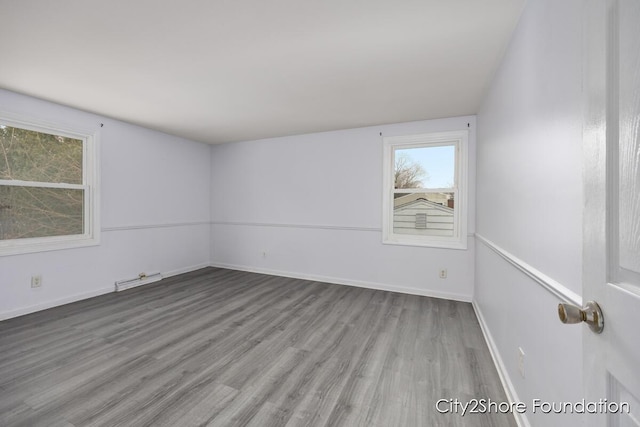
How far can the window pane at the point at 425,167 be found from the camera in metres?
3.54

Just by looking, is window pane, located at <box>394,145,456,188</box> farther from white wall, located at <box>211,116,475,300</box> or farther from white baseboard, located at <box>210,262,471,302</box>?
white baseboard, located at <box>210,262,471,302</box>

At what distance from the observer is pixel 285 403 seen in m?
1.59

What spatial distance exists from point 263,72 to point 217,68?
0.39 m

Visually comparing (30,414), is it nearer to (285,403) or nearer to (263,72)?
(285,403)

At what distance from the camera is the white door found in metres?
0.48

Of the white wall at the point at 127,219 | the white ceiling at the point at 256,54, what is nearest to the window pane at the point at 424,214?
the white ceiling at the point at 256,54

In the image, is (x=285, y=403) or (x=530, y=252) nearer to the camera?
(x=530, y=252)

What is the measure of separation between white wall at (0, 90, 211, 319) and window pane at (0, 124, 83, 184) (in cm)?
22

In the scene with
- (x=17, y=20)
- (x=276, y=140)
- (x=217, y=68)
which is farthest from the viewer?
(x=276, y=140)

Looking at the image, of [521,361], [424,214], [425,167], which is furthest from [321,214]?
[521,361]

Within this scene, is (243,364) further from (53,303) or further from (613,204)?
(53,303)

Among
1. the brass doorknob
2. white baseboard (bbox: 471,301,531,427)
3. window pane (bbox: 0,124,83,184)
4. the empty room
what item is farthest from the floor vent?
the brass doorknob

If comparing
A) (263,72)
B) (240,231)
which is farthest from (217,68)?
(240,231)

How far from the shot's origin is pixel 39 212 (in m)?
2.99
